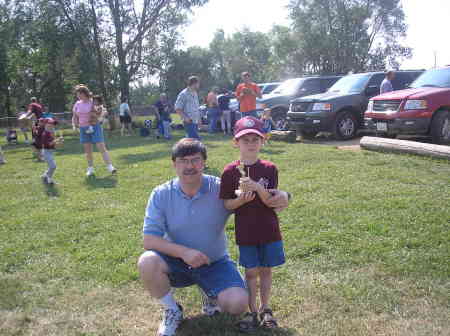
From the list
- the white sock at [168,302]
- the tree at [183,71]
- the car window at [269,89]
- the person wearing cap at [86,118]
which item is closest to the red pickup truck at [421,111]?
the person wearing cap at [86,118]

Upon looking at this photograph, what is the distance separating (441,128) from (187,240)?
27.0ft

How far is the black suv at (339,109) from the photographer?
1127 centimetres

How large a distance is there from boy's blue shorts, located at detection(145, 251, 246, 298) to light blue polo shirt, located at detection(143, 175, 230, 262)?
129mm

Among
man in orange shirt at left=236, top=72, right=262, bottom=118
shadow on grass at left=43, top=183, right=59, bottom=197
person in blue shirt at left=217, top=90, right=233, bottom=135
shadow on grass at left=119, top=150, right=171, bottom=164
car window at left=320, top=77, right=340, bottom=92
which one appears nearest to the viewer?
shadow on grass at left=43, top=183, right=59, bottom=197

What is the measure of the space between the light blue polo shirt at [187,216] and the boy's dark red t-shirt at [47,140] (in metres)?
5.43

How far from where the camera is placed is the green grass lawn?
2.86 m

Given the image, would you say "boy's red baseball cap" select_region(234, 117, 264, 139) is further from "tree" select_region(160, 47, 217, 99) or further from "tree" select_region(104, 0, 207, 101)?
"tree" select_region(160, 47, 217, 99)

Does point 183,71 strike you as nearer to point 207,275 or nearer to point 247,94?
point 247,94

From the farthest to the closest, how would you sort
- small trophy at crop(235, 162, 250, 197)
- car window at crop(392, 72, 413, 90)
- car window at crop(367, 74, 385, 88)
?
car window at crop(392, 72, 413, 90)
car window at crop(367, 74, 385, 88)
small trophy at crop(235, 162, 250, 197)

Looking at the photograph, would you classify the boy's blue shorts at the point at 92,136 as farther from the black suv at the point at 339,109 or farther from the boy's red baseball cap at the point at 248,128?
the boy's red baseball cap at the point at 248,128

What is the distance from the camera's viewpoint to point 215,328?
2797 millimetres

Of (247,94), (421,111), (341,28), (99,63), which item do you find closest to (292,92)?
(247,94)

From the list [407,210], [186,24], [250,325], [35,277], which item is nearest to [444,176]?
[407,210]

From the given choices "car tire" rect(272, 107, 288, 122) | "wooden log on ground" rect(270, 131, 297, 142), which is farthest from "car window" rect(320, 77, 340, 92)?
"wooden log on ground" rect(270, 131, 297, 142)
